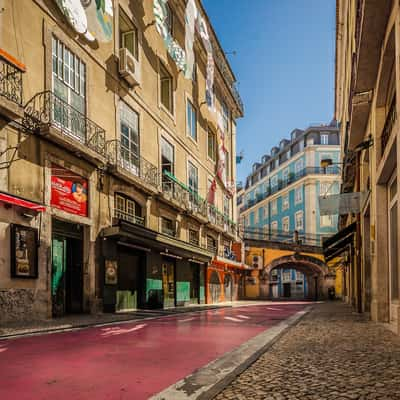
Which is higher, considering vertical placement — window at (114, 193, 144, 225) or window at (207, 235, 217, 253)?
window at (114, 193, 144, 225)

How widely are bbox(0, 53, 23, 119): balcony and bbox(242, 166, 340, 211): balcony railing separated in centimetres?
4054

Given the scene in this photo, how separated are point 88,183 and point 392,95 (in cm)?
867

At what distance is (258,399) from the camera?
3514 millimetres

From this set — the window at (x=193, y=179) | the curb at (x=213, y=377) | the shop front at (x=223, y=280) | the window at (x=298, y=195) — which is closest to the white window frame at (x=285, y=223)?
the window at (x=298, y=195)

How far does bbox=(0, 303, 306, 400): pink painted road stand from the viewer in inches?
155

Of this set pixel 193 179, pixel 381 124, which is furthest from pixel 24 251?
pixel 193 179

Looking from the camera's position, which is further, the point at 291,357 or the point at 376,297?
the point at 376,297

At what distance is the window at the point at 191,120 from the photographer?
2397cm

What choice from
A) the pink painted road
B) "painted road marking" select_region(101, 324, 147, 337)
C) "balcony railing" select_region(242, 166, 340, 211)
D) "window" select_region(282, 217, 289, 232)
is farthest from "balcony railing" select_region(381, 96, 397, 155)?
"window" select_region(282, 217, 289, 232)

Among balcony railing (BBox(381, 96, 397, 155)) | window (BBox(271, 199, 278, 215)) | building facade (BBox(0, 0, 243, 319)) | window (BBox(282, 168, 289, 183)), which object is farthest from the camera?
window (BBox(271, 199, 278, 215))

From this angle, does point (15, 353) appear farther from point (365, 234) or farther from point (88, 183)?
point (365, 234)

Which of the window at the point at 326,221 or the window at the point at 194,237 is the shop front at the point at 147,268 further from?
the window at the point at 326,221

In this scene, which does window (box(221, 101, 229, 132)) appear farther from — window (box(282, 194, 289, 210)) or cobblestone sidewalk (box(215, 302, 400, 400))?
cobblestone sidewalk (box(215, 302, 400, 400))

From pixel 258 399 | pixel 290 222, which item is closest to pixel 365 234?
pixel 258 399
